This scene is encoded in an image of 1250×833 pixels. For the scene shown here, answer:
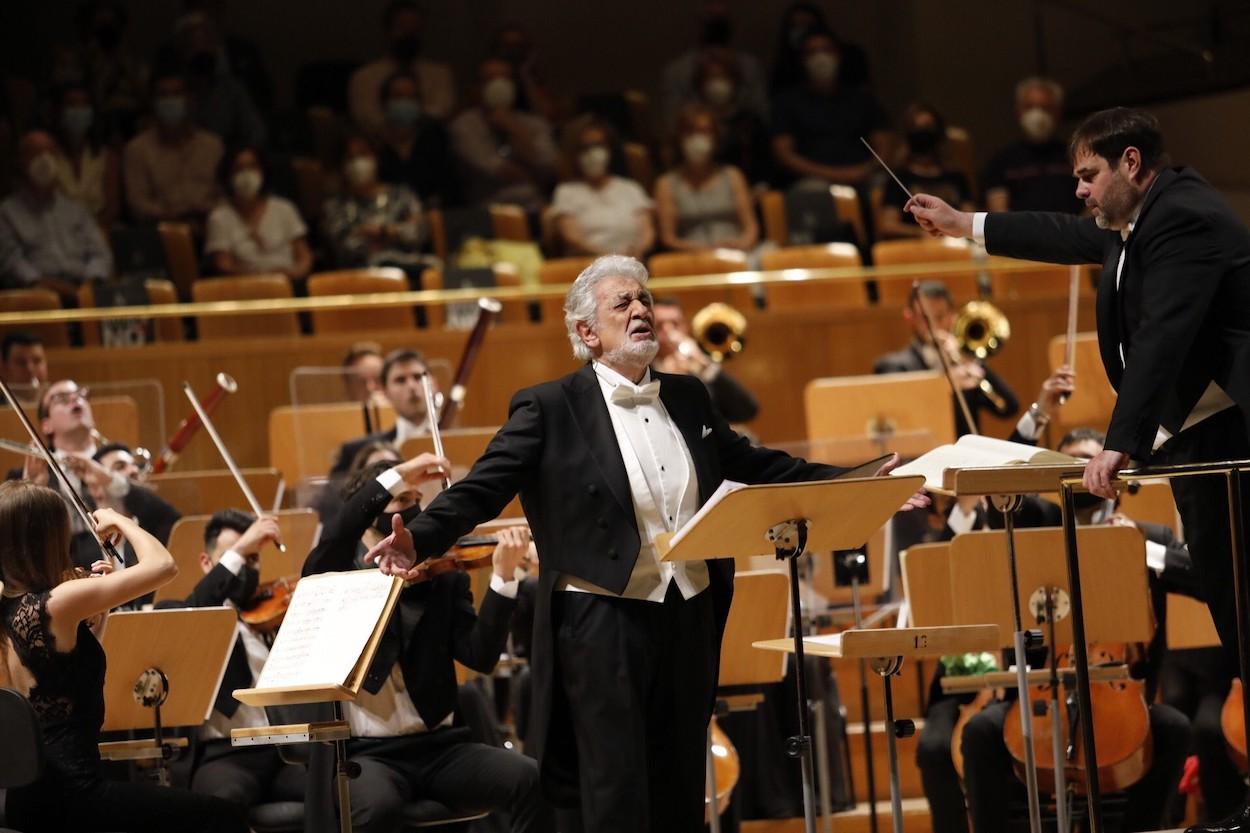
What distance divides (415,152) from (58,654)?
5.66 metres

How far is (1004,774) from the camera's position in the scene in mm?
4262

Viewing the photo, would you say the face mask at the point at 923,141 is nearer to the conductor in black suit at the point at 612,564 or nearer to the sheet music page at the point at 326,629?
the conductor in black suit at the point at 612,564

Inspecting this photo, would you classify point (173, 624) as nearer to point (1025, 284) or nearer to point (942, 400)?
point (942, 400)

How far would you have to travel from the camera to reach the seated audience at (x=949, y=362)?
6250mm

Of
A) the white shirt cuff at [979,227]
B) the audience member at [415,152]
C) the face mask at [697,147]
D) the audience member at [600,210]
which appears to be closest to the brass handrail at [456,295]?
the audience member at [600,210]

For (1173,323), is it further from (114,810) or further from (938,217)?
(114,810)

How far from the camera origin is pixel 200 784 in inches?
160

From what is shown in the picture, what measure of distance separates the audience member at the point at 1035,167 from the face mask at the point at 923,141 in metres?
0.37

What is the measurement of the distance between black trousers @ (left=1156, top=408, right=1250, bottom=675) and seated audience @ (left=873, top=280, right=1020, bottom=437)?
2857 mm


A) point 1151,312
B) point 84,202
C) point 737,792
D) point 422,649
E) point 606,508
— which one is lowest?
point 737,792

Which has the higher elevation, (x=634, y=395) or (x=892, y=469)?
(x=634, y=395)

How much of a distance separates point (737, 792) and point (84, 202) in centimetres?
507

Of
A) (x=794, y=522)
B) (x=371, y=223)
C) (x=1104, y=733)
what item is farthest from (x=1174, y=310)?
(x=371, y=223)

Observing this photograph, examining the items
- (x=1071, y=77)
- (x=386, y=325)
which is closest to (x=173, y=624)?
(x=386, y=325)
